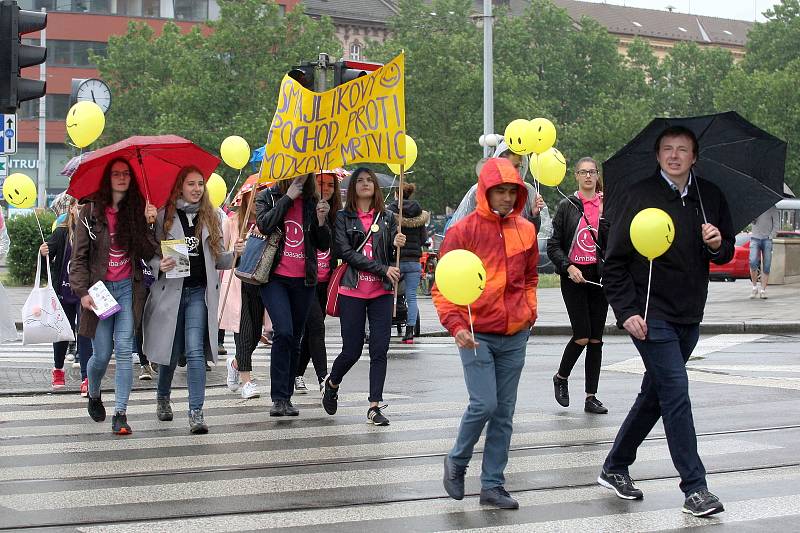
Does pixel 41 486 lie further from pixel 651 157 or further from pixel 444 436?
pixel 651 157

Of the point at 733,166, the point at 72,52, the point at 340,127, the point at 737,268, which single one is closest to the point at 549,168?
the point at 340,127

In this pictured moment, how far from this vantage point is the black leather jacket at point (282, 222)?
32.4 feet

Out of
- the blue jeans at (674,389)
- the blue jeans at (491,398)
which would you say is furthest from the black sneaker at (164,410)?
the blue jeans at (674,389)

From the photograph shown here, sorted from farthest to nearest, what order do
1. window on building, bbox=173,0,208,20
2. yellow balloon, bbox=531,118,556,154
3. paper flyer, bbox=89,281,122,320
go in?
window on building, bbox=173,0,208,20, yellow balloon, bbox=531,118,556,154, paper flyer, bbox=89,281,122,320

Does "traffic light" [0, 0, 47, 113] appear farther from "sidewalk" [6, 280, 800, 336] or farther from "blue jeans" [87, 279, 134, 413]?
"sidewalk" [6, 280, 800, 336]

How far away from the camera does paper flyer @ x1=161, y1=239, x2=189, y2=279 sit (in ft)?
30.8

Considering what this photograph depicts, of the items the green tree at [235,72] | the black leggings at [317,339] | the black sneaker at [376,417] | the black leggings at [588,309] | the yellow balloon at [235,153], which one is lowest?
the black sneaker at [376,417]

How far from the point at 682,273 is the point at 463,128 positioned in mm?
60422

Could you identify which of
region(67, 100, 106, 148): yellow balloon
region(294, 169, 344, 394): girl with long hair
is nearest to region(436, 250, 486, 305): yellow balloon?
region(294, 169, 344, 394): girl with long hair

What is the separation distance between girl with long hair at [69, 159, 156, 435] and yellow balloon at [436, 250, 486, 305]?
11.2ft

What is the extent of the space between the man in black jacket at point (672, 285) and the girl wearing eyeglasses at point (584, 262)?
10.5 ft

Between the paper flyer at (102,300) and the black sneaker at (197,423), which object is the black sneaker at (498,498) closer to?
the black sneaker at (197,423)

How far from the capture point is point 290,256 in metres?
10.0

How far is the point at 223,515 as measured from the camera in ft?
22.2
